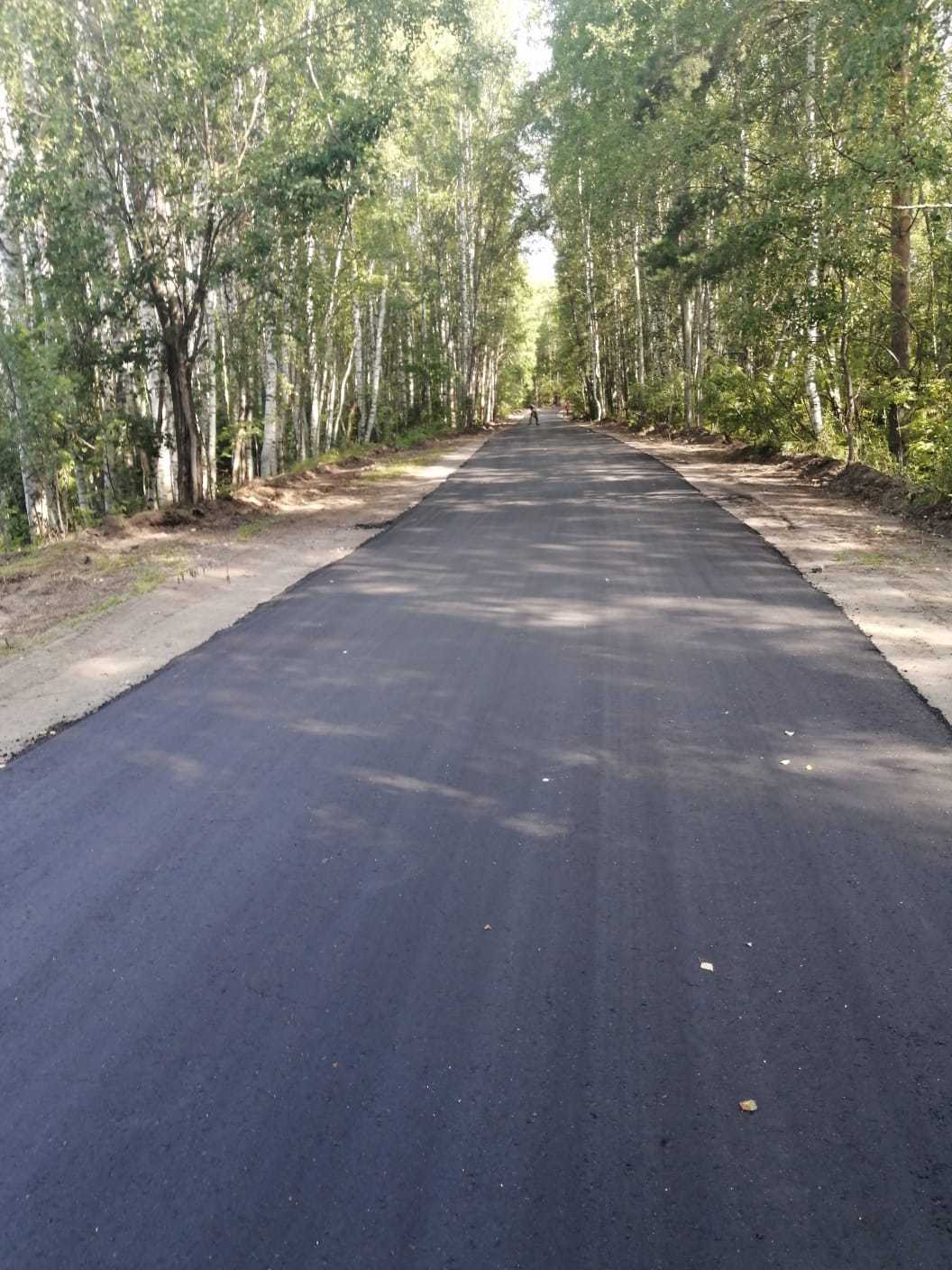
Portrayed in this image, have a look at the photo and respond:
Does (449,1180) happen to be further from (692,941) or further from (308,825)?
(308,825)

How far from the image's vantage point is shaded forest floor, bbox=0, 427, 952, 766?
6.98 m

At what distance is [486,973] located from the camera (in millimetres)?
3256

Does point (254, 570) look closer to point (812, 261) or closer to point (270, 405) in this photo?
point (270, 405)

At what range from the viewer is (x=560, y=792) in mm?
4594

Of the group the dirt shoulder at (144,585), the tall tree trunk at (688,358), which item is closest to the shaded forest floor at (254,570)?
the dirt shoulder at (144,585)

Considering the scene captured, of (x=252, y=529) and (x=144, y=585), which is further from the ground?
(x=252, y=529)

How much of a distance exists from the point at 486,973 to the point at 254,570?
8514mm

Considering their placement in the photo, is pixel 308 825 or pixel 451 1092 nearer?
pixel 451 1092

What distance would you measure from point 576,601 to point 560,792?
161 inches

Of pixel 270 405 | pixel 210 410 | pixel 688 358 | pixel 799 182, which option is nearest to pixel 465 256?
pixel 688 358

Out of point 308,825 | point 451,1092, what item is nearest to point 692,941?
point 451,1092

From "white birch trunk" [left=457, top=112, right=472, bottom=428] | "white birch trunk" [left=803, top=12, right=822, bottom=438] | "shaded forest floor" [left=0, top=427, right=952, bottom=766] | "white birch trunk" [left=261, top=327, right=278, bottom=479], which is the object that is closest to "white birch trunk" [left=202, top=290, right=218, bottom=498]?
"shaded forest floor" [left=0, top=427, right=952, bottom=766]

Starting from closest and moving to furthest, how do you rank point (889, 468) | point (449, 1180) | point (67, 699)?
1. point (449, 1180)
2. point (67, 699)
3. point (889, 468)

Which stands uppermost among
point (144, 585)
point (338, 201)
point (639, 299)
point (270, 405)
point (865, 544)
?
point (639, 299)
